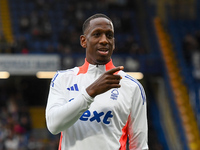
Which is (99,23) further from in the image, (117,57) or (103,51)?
(117,57)

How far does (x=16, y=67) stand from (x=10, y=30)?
2987mm

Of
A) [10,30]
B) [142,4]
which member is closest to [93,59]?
[10,30]

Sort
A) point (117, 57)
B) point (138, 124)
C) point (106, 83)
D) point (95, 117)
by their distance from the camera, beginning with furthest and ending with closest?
1. point (117, 57)
2. point (138, 124)
3. point (95, 117)
4. point (106, 83)

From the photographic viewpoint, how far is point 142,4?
1992cm

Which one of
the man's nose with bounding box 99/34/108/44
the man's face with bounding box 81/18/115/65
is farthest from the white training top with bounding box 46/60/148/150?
the man's nose with bounding box 99/34/108/44

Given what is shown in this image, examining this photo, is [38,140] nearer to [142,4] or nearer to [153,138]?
[153,138]

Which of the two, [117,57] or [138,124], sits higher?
[117,57]

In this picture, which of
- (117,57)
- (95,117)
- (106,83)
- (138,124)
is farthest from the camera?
(117,57)

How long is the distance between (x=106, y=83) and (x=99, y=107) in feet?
1.30

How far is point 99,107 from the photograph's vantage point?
11.1ft

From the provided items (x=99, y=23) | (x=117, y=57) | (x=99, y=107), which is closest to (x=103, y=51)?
(x=99, y=23)

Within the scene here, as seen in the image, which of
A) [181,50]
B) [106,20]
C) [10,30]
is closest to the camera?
[106,20]

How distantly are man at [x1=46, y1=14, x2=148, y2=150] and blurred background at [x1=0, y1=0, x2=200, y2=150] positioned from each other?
11353mm

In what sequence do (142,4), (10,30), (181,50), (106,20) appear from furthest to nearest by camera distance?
1. (142,4)
2. (10,30)
3. (181,50)
4. (106,20)
